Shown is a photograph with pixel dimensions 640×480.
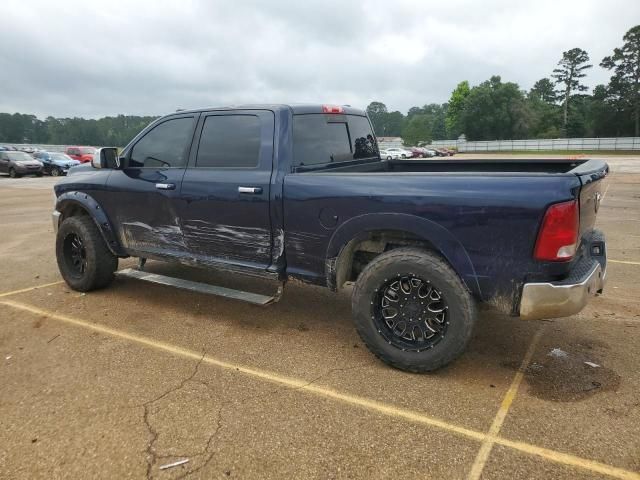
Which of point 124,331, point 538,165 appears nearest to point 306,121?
point 538,165

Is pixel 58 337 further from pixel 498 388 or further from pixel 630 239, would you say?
pixel 630 239

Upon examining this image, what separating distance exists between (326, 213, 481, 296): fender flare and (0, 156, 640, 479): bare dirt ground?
2.53 ft

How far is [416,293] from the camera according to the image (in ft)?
10.5

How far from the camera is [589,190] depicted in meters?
3.08

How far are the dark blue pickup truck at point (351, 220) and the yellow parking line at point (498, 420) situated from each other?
420 millimetres

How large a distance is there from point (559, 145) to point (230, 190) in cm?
7355

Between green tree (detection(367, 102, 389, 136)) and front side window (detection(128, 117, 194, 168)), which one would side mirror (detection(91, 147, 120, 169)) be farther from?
green tree (detection(367, 102, 389, 136))

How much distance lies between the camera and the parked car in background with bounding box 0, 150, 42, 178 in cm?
2612

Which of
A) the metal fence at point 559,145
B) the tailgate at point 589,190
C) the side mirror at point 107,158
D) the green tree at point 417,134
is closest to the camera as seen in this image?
the tailgate at point 589,190

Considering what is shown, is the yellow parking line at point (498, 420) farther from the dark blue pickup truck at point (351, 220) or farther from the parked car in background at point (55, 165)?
the parked car in background at point (55, 165)

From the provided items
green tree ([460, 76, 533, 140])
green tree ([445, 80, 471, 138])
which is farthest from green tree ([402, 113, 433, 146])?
green tree ([460, 76, 533, 140])

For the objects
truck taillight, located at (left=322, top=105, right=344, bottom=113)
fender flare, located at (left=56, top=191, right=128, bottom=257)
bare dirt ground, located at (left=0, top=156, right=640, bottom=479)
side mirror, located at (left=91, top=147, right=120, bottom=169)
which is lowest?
bare dirt ground, located at (left=0, top=156, right=640, bottom=479)

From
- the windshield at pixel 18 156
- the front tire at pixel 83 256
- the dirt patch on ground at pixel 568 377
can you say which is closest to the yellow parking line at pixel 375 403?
the dirt patch on ground at pixel 568 377

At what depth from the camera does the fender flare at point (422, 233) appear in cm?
302
